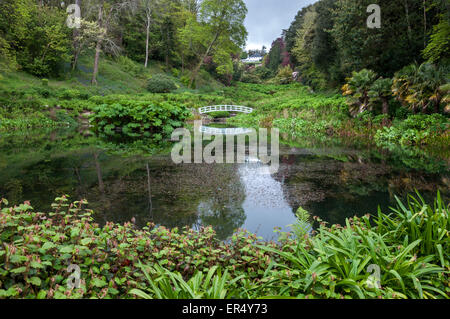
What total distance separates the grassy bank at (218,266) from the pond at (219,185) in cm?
88

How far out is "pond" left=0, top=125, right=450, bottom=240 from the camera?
4.09 metres

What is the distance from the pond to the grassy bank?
0.88 m

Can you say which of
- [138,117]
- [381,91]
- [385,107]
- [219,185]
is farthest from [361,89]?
[219,185]

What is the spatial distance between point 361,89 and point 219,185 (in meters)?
11.7

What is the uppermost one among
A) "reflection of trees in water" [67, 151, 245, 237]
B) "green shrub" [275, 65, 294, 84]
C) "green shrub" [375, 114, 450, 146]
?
"green shrub" [275, 65, 294, 84]

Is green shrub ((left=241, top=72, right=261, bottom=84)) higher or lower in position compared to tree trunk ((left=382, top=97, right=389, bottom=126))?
higher

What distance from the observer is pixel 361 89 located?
14352 millimetres

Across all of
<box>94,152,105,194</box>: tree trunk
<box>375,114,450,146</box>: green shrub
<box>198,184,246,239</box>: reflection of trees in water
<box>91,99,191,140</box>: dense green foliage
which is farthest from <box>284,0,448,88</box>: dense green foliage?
<box>94,152,105,194</box>: tree trunk

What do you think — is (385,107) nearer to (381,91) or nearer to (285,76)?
(381,91)

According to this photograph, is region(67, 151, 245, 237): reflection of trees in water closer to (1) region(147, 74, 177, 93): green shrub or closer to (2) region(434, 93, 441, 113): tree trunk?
(2) region(434, 93, 441, 113): tree trunk

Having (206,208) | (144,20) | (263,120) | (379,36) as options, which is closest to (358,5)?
(379,36)
